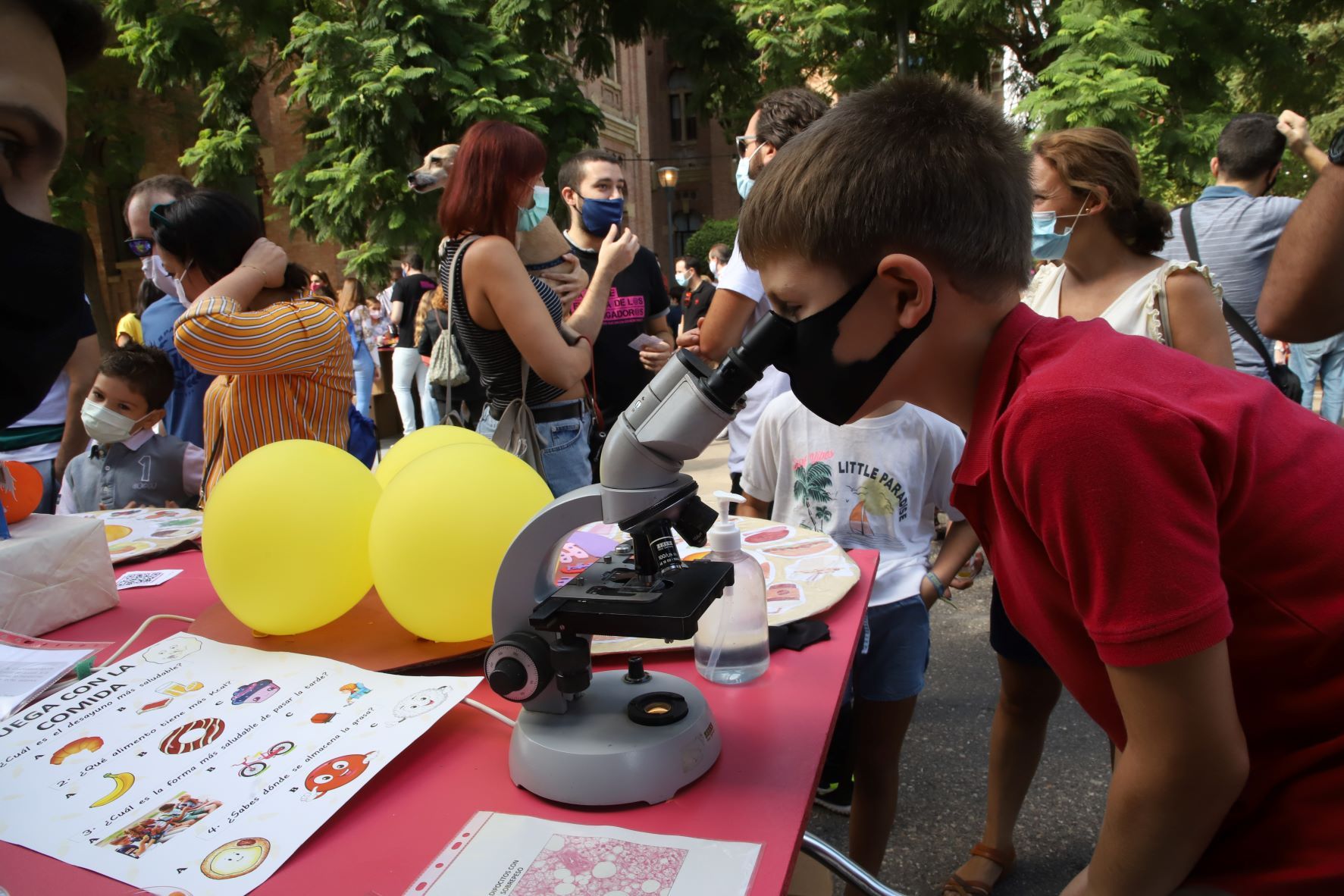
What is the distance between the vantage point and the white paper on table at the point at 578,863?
864 millimetres

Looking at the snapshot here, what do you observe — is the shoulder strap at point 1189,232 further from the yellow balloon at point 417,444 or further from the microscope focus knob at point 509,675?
the microscope focus knob at point 509,675

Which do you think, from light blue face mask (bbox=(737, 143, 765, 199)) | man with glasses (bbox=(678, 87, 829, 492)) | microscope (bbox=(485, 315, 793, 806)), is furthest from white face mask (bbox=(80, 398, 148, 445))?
microscope (bbox=(485, 315, 793, 806))

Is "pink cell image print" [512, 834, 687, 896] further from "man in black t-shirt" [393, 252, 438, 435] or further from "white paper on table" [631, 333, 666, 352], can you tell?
"man in black t-shirt" [393, 252, 438, 435]

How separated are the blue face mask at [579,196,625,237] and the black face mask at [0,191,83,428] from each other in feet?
10.1

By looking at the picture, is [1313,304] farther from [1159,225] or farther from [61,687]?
[61,687]

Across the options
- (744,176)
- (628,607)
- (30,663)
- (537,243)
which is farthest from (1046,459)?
(537,243)

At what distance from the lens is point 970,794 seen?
9.12 feet

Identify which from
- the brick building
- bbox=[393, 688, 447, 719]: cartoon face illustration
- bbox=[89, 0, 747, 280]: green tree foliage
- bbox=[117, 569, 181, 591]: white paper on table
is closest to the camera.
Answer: bbox=[393, 688, 447, 719]: cartoon face illustration

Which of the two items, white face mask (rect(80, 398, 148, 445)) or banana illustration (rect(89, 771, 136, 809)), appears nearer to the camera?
banana illustration (rect(89, 771, 136, 809))

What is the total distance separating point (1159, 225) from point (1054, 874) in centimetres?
182

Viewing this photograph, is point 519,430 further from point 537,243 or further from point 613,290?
point 613,290

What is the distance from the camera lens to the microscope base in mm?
997

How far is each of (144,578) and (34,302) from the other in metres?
1.20

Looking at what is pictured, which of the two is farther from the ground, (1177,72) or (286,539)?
(1177,72)
